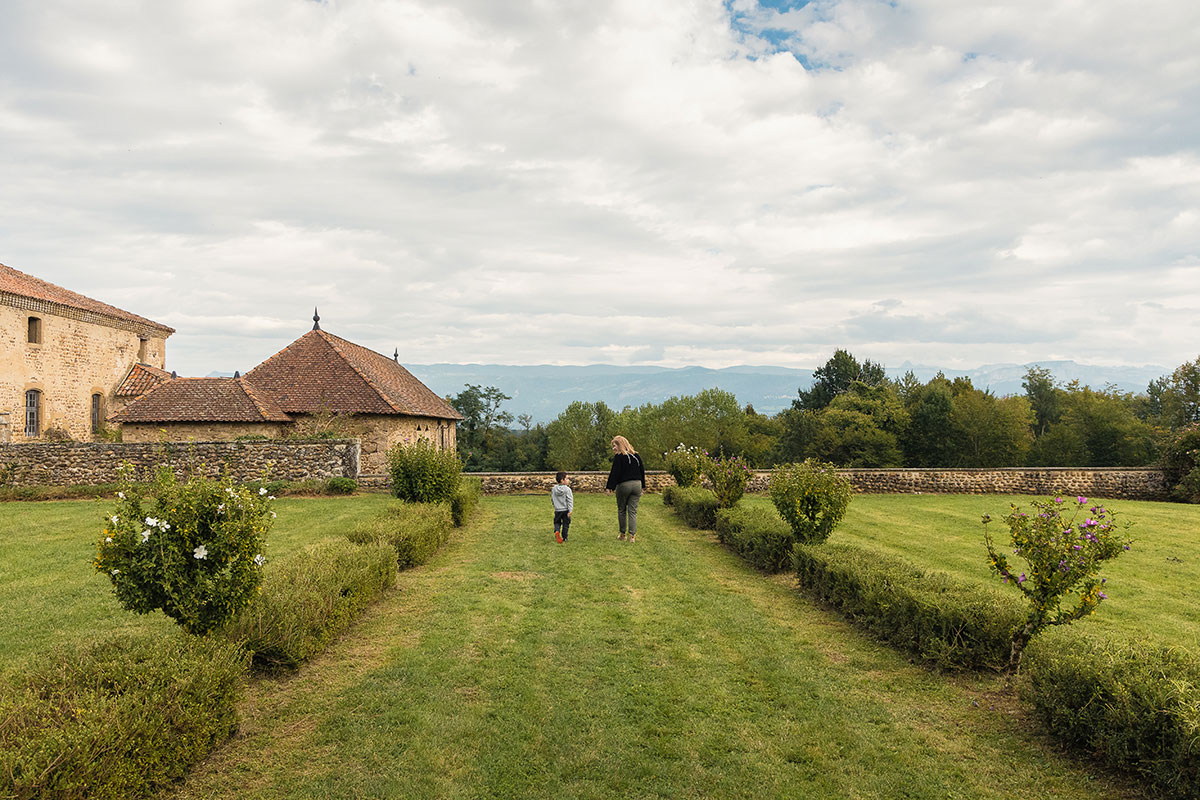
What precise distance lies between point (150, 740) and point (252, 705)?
160 centimetres

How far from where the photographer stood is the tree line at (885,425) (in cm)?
4445

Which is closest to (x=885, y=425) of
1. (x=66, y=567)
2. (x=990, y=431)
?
(x=990, y=431)

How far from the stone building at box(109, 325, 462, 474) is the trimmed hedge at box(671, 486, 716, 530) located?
482 inches

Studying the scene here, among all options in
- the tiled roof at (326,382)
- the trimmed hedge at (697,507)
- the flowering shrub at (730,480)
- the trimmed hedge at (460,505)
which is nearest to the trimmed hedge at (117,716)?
the trimmed hedge at (460,505)

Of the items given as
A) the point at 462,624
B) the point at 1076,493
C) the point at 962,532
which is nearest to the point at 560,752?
the point at 462,624

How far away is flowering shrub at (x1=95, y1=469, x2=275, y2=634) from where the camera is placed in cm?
511

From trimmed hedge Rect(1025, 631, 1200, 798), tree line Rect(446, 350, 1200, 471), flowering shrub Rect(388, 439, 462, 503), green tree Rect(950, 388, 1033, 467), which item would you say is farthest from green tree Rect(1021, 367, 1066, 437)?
trimmed hedge Rect(1025, 631, 1200, 798)

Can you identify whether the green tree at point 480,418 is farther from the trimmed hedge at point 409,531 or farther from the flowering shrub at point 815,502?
the flowering shrub at point 815,502

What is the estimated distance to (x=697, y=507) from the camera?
1578 cm

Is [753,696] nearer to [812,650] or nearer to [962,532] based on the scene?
[812,650]

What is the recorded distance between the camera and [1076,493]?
77.9 feet

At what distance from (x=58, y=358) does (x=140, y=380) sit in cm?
Result: 388

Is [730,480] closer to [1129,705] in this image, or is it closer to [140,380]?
[1129,705]

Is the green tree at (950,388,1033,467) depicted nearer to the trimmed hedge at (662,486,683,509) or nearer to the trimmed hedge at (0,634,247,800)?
the trimmed hedge at (662,486,683,509)
